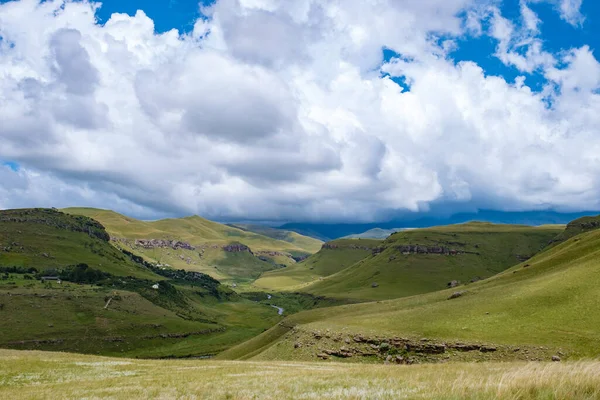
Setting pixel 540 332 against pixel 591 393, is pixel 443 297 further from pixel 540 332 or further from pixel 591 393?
pixel 591 393

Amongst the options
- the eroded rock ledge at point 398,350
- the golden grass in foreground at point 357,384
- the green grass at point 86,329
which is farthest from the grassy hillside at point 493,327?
the green grass at point 86,329

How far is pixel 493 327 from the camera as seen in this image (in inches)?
2201

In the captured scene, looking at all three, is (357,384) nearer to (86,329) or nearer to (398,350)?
(398,350)

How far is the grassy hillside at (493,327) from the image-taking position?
48.1 metres

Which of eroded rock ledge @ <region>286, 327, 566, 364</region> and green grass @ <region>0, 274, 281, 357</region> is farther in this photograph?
green grass @ <region>0, 274, 281, 357</region>

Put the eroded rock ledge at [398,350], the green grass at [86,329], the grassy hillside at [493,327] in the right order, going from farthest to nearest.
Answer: the green grass at [86,329]
the grassy hillside at [493,327]
the eroded rock ledge at [398,350]

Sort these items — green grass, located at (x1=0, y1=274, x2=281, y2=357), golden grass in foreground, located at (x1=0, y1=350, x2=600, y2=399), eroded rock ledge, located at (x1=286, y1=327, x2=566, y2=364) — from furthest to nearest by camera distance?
1. green grass, located at (x1=0, y1=274, x2=281, y2=357)
2. eroded rock ledge, located at (x1=286, y1=327, x2=566, y2=364)
3. golden grass in foreground, located at (x1=0, y1=350, x2=600, y2=399)

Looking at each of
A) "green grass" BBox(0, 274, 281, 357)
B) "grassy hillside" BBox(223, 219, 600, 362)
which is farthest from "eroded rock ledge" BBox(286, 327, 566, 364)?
"green grass" BBox(0, 274, 281, 357)

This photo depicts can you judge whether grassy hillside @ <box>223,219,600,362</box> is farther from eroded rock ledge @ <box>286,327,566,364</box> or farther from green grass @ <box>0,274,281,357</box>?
green grass @ <box>0,274,281,357</box>

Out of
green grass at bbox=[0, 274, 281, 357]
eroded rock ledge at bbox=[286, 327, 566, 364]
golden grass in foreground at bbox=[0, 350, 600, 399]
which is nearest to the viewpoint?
golden grass in foreground at bbox=[0, 350, 600, 399]

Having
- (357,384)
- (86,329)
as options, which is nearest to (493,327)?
(357,384)

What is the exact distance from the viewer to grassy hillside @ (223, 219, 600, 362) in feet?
158

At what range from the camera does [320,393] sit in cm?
1880

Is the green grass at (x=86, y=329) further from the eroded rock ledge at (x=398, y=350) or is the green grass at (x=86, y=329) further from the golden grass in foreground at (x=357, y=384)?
the golden grass in foreground at (x=357, y=384)
